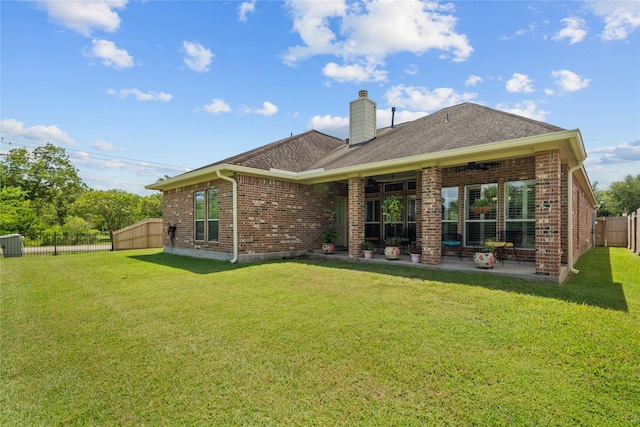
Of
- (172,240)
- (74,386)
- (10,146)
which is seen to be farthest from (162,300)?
(10,146)

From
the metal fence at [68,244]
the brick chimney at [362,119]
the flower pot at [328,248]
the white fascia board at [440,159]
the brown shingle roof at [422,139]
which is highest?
the brick chimney at [362,119]

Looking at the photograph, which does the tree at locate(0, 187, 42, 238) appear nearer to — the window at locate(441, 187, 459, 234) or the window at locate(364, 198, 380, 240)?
the window at locate(364, 198, 380, 240)

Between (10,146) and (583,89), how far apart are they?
41813 millimetres

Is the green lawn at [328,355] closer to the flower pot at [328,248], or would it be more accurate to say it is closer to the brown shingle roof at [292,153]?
the flower pot at [328,248]

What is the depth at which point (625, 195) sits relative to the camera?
36406 mm

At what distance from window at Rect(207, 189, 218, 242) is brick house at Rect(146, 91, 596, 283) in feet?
0.12

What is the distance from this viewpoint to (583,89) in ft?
29.8

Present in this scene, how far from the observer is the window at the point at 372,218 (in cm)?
1205

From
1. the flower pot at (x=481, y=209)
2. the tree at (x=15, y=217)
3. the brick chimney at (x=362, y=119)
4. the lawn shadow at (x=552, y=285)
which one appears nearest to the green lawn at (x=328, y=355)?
the lawn shadow at (x=552, y=285)

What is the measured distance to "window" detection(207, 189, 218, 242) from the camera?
10336 mm

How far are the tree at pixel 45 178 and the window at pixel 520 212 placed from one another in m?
36.0

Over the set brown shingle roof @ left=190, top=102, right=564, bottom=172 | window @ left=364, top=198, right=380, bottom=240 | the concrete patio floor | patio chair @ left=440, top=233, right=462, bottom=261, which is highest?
brown shingle roof @ left=190, top=102, right=564, bottom=172

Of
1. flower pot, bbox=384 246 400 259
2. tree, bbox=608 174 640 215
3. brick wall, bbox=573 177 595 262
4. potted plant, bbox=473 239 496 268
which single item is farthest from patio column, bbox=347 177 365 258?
tree, bbox=608 174 640 215

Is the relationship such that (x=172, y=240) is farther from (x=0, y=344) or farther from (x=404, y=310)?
(x=404, y=310)
